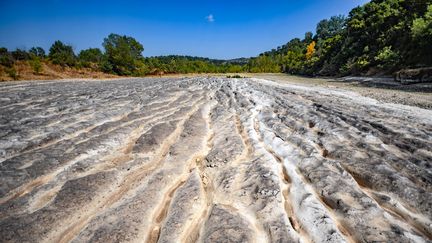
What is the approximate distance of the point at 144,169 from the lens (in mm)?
3104

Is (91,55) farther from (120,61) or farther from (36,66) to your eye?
(36,66)

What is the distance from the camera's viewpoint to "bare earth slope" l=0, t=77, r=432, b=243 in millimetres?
1965

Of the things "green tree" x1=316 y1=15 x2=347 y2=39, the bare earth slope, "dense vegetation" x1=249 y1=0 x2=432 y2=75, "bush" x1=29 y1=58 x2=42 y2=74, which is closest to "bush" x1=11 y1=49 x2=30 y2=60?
"bush" x1=29 y1=58 x2=42 y2=74

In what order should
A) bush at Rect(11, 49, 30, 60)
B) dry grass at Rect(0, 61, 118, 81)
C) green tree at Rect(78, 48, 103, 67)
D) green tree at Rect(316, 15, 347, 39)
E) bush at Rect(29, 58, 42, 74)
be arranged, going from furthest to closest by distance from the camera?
1. green tree at Rect(316, 15, 347, 39)
2. green tree at Rect(78, 48, 103, 67)
3. bush at Rect(11, 49, 30, 60)
4. bush at Rect(29, 58, 42, 74)
5. dry grass at Rect(0, 61, 118, 81)

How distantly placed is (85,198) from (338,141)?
3.58 meters

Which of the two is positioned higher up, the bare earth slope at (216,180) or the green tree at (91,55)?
the green tree at (91,55)

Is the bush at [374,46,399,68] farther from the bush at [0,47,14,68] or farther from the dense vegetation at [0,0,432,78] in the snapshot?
the bush at [0,47,14,68]

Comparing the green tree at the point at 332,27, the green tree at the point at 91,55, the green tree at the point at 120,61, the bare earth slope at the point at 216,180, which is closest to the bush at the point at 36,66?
the green tree at the point at 120,61

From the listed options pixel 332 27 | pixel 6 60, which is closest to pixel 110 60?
pixel 6 60

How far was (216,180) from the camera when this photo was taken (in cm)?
283

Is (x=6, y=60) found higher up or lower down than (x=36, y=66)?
higher up

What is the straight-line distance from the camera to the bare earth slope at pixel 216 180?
1.96 metres

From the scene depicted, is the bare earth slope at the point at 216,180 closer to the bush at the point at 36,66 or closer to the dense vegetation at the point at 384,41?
the dense vegetation at the point at 384,41

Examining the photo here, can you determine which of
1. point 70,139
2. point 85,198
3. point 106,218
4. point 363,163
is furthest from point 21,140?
point 363,163
